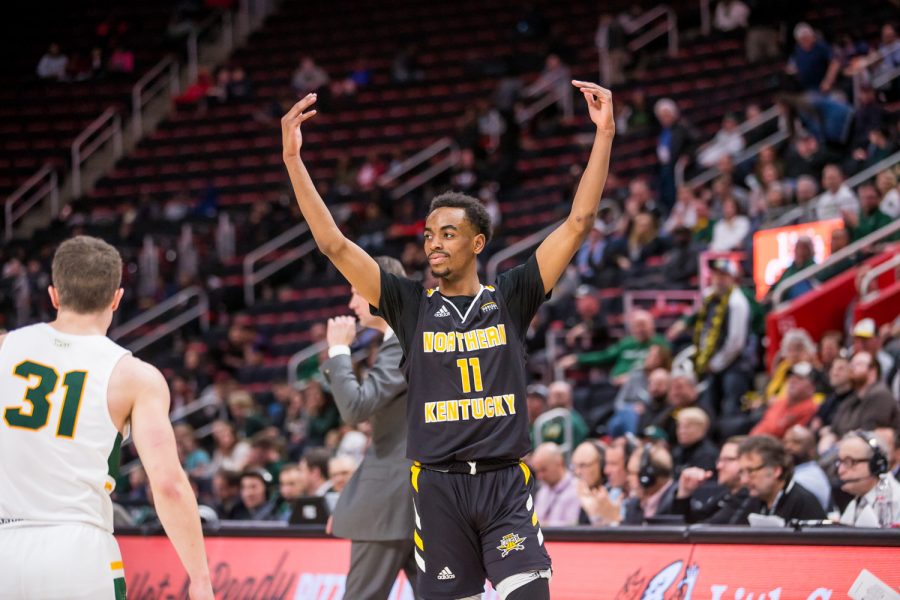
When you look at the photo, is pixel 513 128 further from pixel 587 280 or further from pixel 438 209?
pixel 438 209

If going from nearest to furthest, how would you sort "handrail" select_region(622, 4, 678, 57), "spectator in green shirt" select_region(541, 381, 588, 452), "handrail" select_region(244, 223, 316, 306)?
"spectator in green shirt" select_region(541, 381, 588, 452) < "handrail" select_region(244, 223, 316, 306) < "handrail" select_region(622, 4, 678, 57)

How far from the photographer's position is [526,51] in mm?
22312

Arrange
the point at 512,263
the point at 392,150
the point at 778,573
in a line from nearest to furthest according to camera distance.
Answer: the point at 778,573
the point at 512,263
the point at 392,150

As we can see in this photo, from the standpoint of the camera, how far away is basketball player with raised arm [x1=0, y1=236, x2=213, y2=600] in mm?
4230

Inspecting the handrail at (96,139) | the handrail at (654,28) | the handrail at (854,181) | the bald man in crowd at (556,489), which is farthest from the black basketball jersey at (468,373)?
the handrail at (96,139)

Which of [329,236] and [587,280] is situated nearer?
[329,236]

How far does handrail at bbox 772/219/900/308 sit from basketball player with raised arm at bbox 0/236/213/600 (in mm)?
9562

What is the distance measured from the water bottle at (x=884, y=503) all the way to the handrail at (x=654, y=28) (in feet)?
46.7

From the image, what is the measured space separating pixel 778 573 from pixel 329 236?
9.51 feet

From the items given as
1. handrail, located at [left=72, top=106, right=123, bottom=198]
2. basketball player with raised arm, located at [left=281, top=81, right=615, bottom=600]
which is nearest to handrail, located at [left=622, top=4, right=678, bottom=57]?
handrail, located at [left=72, top=106, right=123, bottom=198]

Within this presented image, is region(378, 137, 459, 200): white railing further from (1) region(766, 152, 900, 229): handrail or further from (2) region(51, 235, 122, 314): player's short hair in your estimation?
(2) region(51, 235, 122, 314): player's short hair

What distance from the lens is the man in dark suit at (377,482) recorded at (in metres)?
6.42

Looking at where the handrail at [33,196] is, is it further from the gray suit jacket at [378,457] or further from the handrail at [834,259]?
the gray suit jacket at [378,457]

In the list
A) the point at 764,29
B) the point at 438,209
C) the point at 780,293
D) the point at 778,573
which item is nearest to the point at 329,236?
the point at 438,209
